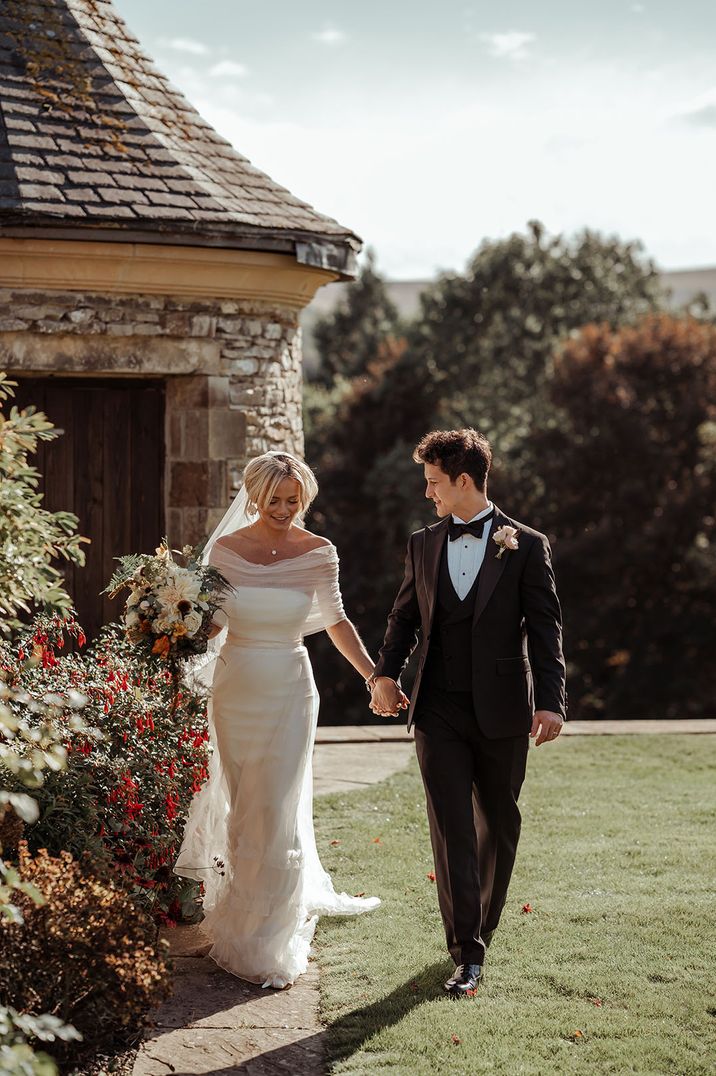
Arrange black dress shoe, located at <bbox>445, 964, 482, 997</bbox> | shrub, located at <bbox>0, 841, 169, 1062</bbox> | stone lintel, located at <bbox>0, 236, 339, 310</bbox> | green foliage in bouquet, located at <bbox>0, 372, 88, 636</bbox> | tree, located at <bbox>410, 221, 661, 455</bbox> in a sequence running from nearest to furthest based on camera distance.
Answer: shrub, located at <bbox>0, 841, 169, 1062</bbox> < green foliage in bouquet, located at <bbox>0, 372, 88, 636</bbox> < black dress shoe, located at <bbox>445, 964, 482, 997</bbox> < stone lintel, located at <bbox>0, 236, 339, 310</bbox> < tree, located at <bbox>410, 221, 661, 455</bbox>

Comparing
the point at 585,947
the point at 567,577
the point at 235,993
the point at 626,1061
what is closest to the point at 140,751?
the point at 235,993

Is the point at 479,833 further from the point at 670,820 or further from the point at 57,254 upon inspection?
the point at 57,254

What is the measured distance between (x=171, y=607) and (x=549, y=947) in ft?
6.78

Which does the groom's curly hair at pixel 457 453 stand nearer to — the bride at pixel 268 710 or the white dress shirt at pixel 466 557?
the white dress shirt at pixel 466 557

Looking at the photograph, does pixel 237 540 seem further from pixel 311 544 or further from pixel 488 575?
pixel 488 575

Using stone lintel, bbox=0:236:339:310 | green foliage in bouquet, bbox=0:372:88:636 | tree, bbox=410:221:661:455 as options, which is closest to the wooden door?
stone lintel, bbox=0:236:339:310

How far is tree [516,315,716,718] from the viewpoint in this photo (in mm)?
21125

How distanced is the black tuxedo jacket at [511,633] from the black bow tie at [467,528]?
0.03 metres

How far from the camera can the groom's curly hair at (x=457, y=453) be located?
4945mm

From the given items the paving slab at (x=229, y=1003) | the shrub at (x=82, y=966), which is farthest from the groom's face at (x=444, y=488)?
the shrub at (x=82, y=966)

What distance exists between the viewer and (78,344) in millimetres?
7887

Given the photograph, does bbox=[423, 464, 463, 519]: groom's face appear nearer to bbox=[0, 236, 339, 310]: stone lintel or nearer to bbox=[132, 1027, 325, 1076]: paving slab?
bbox=[132, 1027, 325, 1076]: paving slab

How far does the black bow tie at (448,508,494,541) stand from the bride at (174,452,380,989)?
0.57 m

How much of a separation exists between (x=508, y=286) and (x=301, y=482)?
69.7ft
